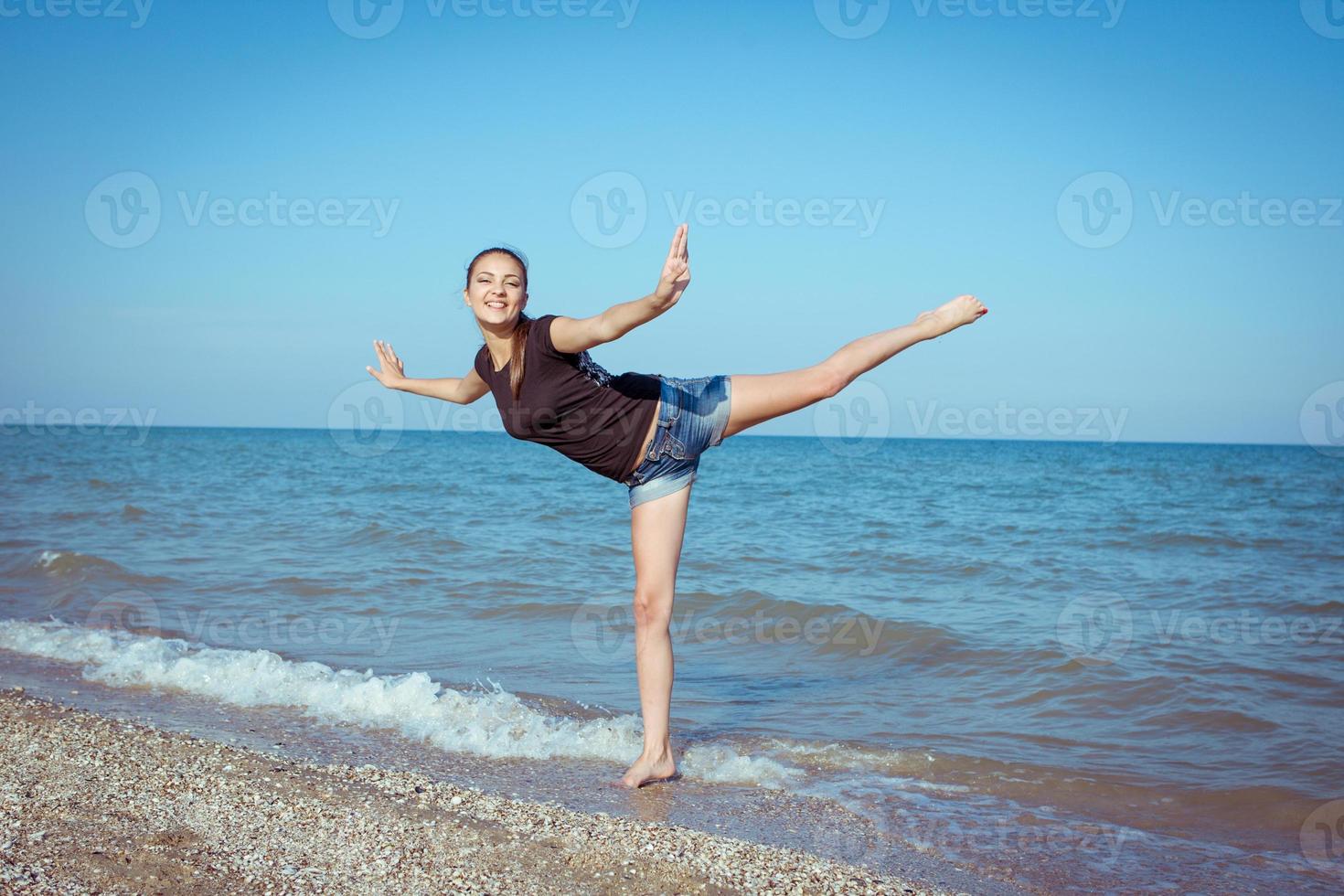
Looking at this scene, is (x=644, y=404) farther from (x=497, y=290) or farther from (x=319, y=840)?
(x=319, y=840)

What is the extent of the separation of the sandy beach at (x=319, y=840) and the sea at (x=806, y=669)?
1.33ft

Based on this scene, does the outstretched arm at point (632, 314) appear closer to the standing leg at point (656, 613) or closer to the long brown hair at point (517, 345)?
the long brown hair at point (517, 345)

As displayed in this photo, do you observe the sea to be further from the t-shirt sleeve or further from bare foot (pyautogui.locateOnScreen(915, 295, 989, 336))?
bare foot (pyautogui.locateOnScreen(915, 295, 989, 336))

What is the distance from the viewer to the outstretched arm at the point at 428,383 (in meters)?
4.68

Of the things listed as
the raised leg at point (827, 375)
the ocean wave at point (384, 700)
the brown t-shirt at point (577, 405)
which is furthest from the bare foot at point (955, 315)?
the ocean wave at point (384, 700)

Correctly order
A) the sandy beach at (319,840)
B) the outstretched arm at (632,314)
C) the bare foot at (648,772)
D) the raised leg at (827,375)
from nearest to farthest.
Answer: the sandy beach at (319,840) → the outstretched arm at (632,314) → the raised leg at (827,375) → the bare foot at (648,772)

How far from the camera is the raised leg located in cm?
417

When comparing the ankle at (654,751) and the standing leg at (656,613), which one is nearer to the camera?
the standing leg at (656,613)

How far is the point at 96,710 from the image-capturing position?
5.43 m

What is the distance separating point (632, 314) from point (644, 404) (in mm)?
731

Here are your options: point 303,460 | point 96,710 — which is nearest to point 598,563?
point 96,710

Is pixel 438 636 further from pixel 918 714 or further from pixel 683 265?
pixel 683 265

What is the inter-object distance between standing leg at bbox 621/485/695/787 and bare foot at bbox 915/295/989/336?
1.31 meters

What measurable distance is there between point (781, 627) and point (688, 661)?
1.40 meters
